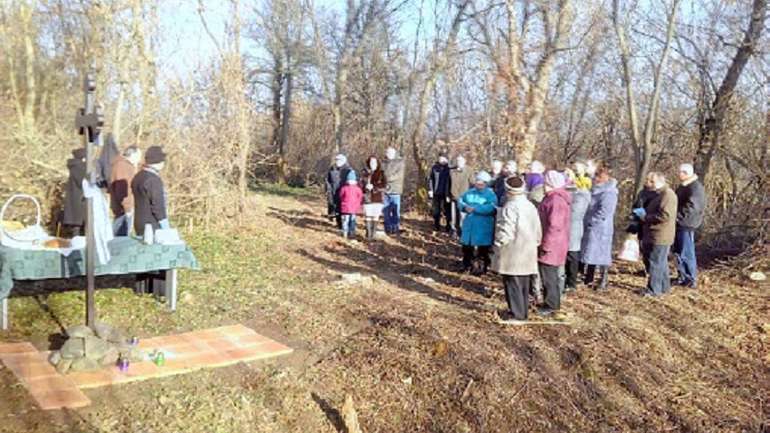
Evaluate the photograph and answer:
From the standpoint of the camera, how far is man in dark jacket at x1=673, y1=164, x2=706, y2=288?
817 centimetres

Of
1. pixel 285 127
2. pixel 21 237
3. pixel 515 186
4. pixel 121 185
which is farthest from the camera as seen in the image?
pixel 285 127

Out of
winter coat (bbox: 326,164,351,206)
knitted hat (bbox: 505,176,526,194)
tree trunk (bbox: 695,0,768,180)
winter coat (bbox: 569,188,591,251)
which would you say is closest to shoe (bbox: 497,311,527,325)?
knitted hat (bbox: 505,176,526,194)

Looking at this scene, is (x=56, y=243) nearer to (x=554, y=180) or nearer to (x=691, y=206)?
(x=554, y=180)

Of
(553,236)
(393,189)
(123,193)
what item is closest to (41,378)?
(123,193)

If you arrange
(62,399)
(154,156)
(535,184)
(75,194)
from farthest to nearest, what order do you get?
(535,184), (75,194), (154,156), (62,399)

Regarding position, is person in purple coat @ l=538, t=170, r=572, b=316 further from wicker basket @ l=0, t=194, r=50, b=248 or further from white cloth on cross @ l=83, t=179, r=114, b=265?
wicker basket @ l=0, t=194, r=50, b=248

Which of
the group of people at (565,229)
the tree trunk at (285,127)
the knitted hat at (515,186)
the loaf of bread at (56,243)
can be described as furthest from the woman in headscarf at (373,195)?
the tree trunk at (285,127)

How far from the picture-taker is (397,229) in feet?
41.1

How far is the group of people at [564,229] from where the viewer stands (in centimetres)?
644

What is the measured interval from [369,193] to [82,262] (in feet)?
20.9

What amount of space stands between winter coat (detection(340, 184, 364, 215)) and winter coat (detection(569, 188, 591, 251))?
4.55 m

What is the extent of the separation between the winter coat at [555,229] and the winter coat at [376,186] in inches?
208

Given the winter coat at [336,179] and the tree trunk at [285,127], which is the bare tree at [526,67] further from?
the tree trunk at [285,127]

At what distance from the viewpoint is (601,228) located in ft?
26.5
